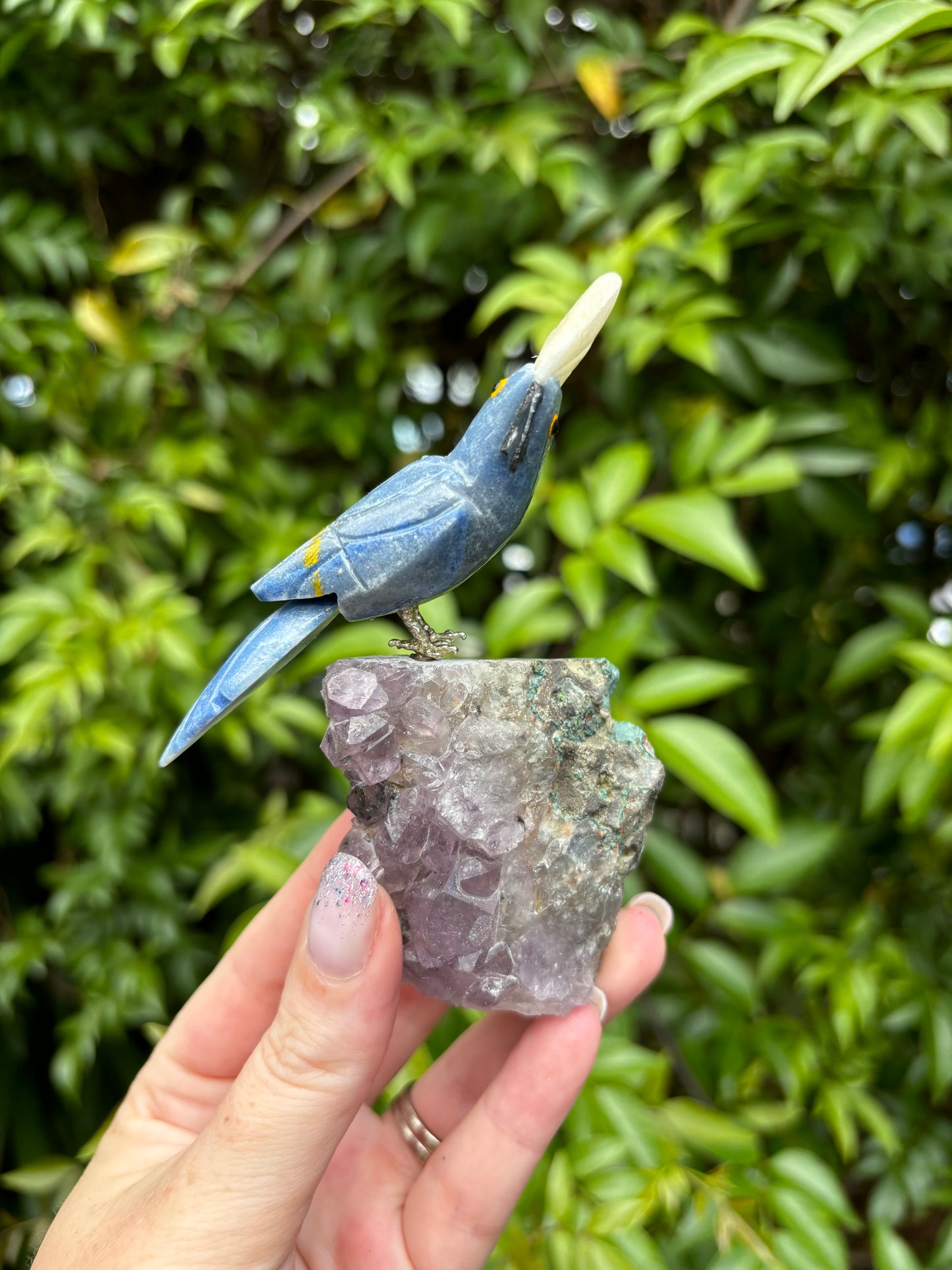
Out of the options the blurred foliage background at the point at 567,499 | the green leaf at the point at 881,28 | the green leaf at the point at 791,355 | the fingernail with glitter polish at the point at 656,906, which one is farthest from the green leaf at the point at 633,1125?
the green leaf at the point at 881,28

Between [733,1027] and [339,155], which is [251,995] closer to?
[733,1027]

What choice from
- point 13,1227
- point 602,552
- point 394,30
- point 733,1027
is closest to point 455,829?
point 602,552

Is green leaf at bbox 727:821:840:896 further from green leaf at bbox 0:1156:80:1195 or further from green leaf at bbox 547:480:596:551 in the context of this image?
green leaf at bbox 0:1156:80:1195

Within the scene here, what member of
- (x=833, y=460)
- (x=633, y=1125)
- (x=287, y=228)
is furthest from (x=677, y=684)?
(x=287, y=228)

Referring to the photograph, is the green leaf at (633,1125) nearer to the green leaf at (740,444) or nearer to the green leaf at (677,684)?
the green leaf at (677,684)

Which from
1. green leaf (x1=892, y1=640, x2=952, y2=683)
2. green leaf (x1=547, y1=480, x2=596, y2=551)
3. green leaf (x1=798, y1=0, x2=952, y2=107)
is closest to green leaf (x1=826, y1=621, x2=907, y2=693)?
green leaf (x1=892, y1=640, x2=952, y2=683)

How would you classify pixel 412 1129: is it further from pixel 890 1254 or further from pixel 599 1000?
pixel 890 1254
